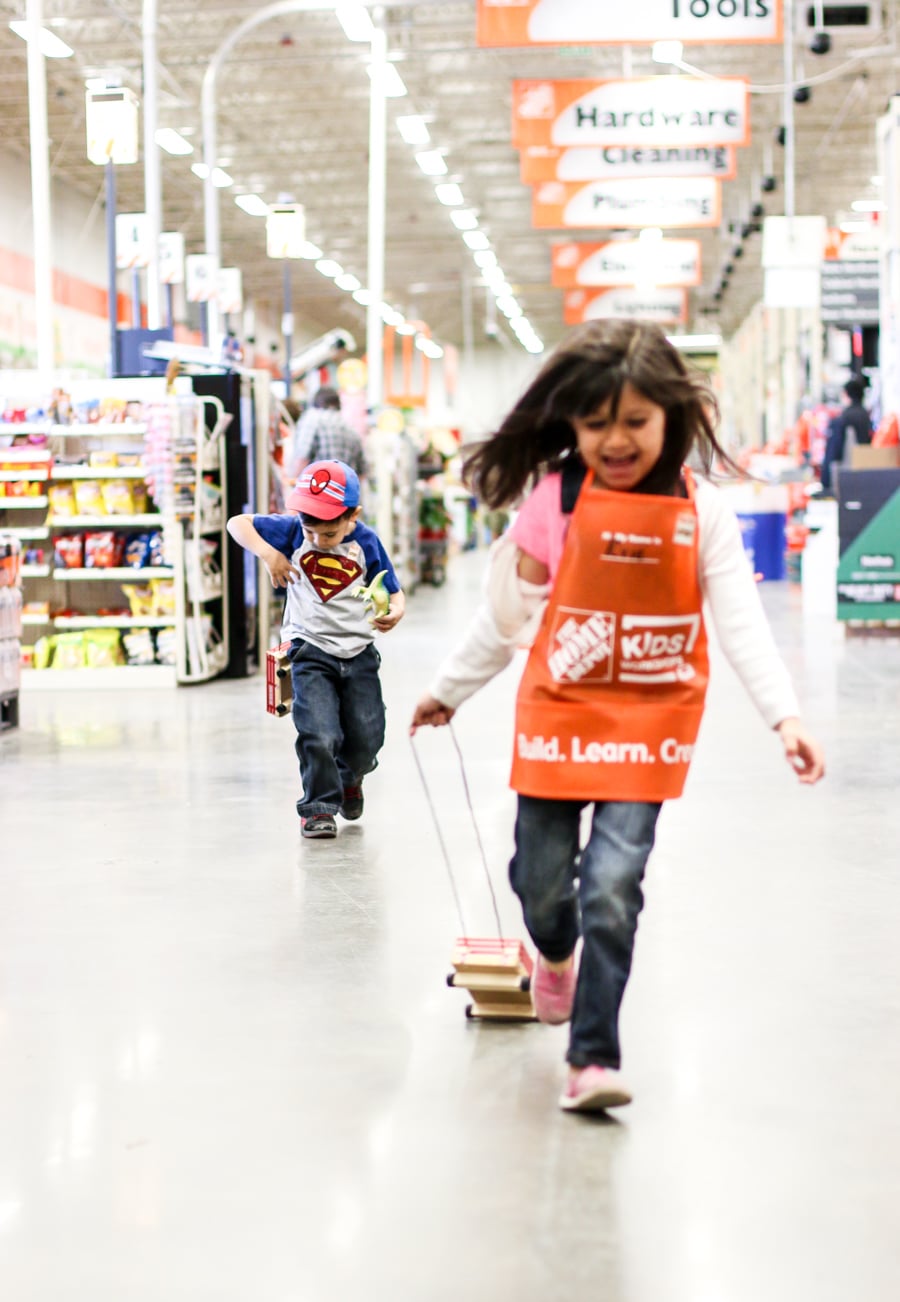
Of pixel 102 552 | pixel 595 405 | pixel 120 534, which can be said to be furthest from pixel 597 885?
pixel 120 534

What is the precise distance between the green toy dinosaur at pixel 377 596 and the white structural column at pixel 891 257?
32.4 feet

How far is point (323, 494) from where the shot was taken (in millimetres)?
4910

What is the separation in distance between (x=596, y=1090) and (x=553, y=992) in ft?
1.44

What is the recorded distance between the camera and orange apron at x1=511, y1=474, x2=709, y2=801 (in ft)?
8.93

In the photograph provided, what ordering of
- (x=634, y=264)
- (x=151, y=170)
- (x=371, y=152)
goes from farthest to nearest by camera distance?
(x=634, y=264), (x=371, y=152), (x=151, y=170)

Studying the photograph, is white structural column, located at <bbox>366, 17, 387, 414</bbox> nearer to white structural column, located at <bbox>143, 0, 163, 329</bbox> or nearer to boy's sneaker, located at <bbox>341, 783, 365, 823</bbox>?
white structural column, located at <bbox>143, 0, 163, 329</bbox>

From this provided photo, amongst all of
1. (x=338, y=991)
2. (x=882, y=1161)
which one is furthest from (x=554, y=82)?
(x=882, y=1161)

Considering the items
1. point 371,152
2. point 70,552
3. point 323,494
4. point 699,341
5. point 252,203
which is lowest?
point 70,552

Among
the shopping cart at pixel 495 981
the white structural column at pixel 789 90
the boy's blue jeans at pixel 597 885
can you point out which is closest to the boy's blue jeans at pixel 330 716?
the shopping cart at pixel 495 981

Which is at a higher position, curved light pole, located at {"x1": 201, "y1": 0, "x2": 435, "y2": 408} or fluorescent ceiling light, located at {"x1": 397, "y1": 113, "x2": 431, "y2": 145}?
fluorescent ceiling light, located at {"x1": 397, "y1": 113, "x2": 431, "y2": 145}

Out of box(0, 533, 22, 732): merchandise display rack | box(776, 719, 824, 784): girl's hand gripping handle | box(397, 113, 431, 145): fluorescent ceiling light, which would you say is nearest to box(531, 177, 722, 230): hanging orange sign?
box(397, 113, 431, 145): fluorescent ceiling light

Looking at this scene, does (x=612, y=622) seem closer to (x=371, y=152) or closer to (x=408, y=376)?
(x=371, y=152)

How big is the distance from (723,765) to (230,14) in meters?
15.1

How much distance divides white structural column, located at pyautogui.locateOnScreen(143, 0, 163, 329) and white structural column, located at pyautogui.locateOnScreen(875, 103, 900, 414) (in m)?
5.93
